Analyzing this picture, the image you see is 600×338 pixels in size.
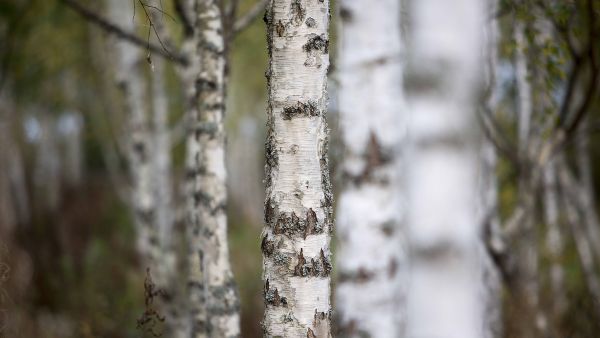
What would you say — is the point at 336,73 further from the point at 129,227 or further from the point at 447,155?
the point at 129,227

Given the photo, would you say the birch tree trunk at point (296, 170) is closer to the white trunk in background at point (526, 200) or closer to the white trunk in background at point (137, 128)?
the white trunk in background at point (526, 200)

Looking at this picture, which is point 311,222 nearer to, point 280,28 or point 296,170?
point 296,170

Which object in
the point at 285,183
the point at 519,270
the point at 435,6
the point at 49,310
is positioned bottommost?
the point at 49,310

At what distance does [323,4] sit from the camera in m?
2.18

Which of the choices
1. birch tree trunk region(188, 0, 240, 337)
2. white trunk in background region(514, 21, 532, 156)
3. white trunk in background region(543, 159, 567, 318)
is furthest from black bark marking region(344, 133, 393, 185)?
white trunk in background region(543, 159, 567, 318)

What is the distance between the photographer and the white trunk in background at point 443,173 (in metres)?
1.65

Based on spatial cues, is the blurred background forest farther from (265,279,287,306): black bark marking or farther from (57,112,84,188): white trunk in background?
(265,279,287,306): black bark marking

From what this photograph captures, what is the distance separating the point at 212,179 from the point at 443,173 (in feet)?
6.28

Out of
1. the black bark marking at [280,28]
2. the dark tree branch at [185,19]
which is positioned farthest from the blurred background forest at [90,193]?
the dark tree branch at [185,19]

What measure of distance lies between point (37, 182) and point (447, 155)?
55.6 feet

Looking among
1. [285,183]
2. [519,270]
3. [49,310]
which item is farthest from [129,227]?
[285,183]

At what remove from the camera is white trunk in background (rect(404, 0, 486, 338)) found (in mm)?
1653

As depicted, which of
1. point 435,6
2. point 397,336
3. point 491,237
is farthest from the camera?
point 491,237

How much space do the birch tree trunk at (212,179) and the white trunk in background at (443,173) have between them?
1755 millimetres
